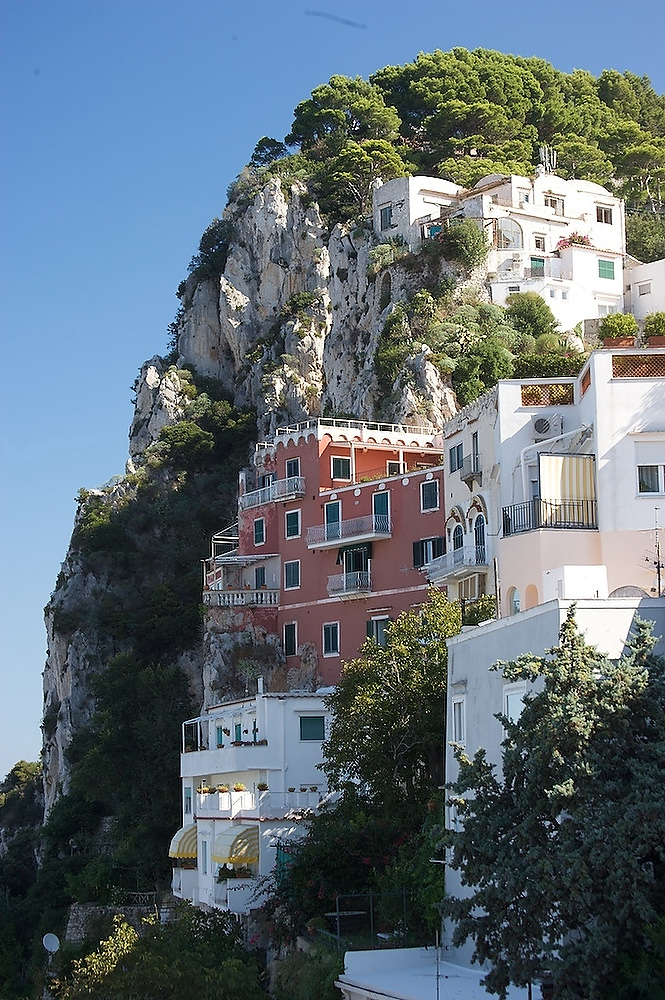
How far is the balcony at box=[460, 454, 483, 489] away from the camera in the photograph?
43844 millimetres

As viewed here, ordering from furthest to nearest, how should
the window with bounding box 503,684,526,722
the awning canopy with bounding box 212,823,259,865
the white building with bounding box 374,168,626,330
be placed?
the white building with bounding box 374,168,626,330 < the awning canopy with bounding box 212,823,259,865 < the window with bounding box 503,684,526,722

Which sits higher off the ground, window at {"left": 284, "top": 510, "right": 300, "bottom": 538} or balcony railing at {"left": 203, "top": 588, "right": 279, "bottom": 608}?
window at {"left": 284, "top": 510, "right": 300, "bottom": 538}

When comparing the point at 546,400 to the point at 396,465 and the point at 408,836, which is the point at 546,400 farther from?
the point at 396,465

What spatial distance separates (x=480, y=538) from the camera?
44438mm

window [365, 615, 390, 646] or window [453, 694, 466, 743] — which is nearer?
window [453, 694, 466, 743]

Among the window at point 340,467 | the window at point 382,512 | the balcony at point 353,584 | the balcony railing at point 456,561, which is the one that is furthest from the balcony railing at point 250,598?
the balcony railing at point 456,561

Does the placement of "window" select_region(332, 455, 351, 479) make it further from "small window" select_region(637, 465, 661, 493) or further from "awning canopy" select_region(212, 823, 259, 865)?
"small window" select_region(637, 465, 661, 493)

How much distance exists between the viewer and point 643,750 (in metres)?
20.7

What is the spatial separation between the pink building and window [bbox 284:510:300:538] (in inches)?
1.5

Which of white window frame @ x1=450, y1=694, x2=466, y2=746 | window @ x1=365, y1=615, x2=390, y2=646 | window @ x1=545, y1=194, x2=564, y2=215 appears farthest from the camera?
window @ x1=545, y1=194, x2=564, y2=215

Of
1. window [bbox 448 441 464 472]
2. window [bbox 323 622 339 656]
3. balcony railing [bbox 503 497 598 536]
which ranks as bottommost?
window [bbox 323 622 339 656]

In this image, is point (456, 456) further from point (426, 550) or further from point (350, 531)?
point (350, 531)

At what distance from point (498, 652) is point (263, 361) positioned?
5587cm

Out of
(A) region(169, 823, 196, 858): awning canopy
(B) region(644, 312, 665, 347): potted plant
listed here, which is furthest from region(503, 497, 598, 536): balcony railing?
(A) region(169, 823, 196, 858): awning canopy
